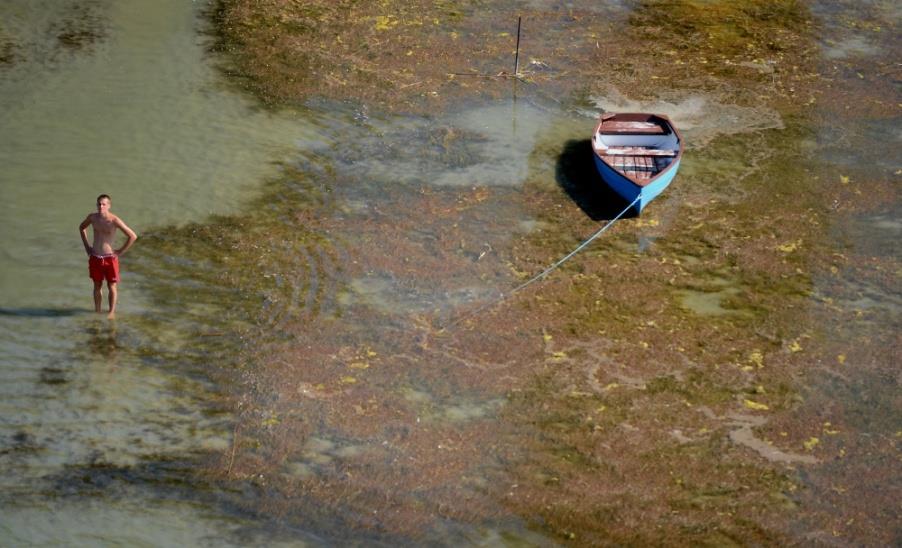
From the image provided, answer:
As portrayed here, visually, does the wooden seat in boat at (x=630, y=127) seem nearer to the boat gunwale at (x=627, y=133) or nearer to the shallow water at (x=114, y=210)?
the boat gunwale at (x=627, y=133)

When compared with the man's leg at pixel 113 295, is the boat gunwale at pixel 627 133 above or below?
above

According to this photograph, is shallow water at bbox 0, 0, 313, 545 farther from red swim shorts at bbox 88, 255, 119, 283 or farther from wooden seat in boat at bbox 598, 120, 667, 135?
wooden seat in boat at bbox 598, 120, 667, 135

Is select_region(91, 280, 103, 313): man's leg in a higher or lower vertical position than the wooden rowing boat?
lower

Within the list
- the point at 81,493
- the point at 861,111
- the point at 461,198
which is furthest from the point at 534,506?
the point at 861,111

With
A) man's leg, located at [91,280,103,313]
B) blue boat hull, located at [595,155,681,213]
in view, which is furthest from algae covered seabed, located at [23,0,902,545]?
man's leg, located at [91,280,103,313]

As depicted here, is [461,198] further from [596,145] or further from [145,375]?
[145,375]

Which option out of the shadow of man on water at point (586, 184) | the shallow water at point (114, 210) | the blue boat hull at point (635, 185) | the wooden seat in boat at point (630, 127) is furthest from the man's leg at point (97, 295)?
the wooden seat in boat at point (630, 127)
